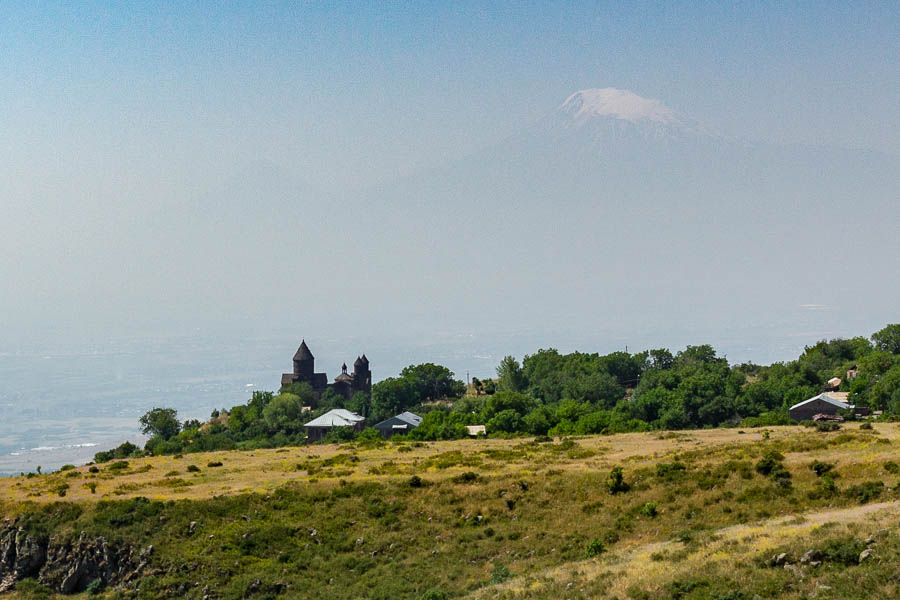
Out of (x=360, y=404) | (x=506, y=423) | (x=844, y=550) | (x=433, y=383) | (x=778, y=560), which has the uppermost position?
(x=433, y=383)

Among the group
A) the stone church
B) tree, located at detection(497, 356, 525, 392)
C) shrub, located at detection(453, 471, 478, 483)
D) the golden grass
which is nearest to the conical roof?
the stone church

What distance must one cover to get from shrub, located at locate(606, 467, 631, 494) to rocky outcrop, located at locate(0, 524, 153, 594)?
26200mm

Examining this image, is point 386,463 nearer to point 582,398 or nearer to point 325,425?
point 325,425

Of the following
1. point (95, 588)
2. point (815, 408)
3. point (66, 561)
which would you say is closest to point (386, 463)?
point (95, 588)

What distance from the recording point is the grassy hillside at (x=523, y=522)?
93.7ft

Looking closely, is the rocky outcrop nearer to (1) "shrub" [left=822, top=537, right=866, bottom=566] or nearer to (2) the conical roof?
(1) "shrub" [left=822, top=537, right=866, bottom=566]

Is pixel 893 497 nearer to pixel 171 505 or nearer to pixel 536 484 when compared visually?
pixel 536 484

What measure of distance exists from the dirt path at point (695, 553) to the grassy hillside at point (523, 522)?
0.43ft

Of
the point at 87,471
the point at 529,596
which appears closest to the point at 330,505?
the point at 529,596

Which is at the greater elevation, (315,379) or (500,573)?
(315,379)

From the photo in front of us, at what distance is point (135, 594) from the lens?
4269 centimetres

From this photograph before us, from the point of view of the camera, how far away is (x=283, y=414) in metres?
131

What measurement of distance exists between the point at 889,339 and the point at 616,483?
107m

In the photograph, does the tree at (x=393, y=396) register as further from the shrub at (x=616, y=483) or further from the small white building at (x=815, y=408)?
the shrub at (x=616, y=483)
